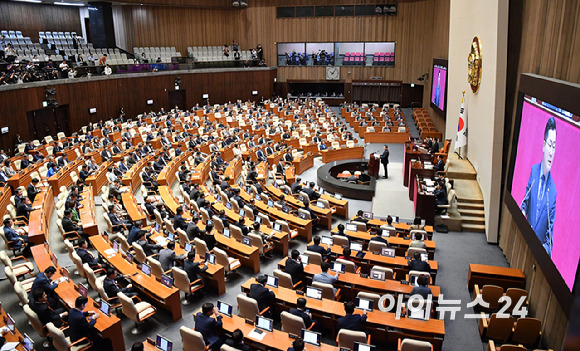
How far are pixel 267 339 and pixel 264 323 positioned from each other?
30 cm

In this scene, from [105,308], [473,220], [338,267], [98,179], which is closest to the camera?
[105,308]

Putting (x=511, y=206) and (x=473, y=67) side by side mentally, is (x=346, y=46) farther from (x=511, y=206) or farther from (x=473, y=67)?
(x=511, y=206)

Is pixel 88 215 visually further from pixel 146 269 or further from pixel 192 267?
pixel 192 267

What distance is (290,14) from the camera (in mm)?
35000

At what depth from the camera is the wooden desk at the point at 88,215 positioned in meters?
10.9

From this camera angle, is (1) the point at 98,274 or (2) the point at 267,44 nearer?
(1) the point at 98,274

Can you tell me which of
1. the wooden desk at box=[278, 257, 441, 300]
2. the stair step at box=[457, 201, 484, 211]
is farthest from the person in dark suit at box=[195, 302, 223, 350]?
the stair step at box=[457, 201, 484, 211]

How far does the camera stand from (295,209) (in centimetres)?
1316

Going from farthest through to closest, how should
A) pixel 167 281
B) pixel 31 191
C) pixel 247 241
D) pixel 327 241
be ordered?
pixel 31 191 → pixel 247 241 → pixel 327 241 → pixel 167 281

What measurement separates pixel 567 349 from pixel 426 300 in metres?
6.73

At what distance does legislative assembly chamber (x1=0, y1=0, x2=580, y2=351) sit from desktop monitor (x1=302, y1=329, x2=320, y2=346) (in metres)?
0.03

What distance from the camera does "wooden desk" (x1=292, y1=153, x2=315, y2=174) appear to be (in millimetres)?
18194

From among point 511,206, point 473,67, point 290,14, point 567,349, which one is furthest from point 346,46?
point 567,349

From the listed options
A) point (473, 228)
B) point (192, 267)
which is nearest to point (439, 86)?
point (473, 228)
